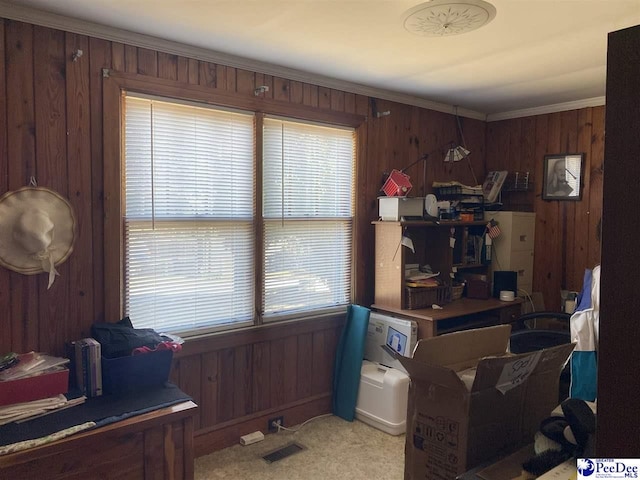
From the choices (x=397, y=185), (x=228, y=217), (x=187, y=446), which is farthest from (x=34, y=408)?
(x=397, y=185)

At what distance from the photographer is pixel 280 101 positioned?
10.8 feet

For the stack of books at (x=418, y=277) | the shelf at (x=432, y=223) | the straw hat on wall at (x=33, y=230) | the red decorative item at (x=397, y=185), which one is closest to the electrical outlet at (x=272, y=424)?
the stack of books at (x=418, y=277)

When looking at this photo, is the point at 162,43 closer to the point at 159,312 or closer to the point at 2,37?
the point at 2,37

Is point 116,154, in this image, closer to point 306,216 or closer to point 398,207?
point 306,216

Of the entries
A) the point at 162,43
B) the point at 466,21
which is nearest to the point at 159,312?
the point at 162,43

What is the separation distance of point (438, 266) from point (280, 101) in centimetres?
184

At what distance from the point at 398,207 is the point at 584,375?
1.57 metres

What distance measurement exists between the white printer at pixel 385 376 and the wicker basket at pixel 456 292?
2.30ft

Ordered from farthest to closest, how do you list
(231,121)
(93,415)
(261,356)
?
(261,356)
(231,121)
(93,415)

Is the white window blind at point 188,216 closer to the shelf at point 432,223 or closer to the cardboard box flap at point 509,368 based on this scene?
the shelf at point 432,223

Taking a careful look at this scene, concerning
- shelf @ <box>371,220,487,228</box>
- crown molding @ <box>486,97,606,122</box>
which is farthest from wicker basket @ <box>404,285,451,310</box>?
crown molding @ <box>486,97,606,122</box>

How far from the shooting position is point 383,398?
3.34 meters

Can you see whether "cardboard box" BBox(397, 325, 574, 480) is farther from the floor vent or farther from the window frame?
the window frame

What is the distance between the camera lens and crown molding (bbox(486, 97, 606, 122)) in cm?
405
